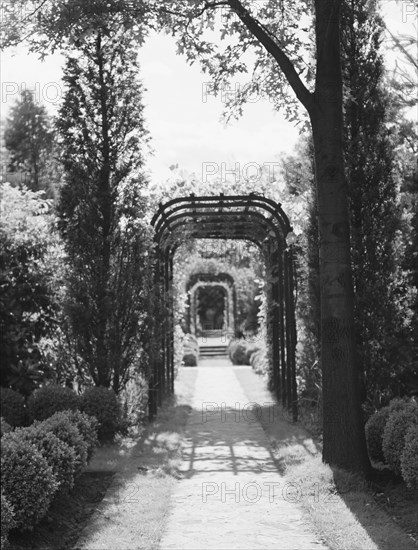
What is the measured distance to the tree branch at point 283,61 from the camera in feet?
22.6

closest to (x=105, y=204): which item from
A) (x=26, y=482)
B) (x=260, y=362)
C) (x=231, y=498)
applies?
(x=231, y=498)

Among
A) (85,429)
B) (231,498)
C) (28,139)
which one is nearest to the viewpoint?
(231,498)

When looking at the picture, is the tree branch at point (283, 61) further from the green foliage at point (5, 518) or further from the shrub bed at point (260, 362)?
the shrub bed at point (260, 362)

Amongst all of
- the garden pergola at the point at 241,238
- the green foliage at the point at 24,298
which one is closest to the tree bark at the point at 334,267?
the garden pergola at the point at 241,238

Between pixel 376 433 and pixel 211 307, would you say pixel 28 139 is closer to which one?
pixel 211 307

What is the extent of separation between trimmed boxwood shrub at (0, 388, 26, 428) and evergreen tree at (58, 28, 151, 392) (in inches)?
42.4

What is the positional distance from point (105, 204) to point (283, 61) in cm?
358

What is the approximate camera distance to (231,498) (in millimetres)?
6055

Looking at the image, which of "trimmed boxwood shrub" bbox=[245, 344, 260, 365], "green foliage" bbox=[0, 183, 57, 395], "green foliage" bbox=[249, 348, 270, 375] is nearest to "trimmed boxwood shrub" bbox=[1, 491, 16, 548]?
"green foliage" bbox=[0, 183, 57, 395]

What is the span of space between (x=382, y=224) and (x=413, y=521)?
408 centimetres

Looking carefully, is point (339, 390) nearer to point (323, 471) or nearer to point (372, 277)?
point (323, 471)

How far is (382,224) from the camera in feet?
28.0

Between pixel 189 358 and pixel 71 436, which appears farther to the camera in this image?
pixel 189 358

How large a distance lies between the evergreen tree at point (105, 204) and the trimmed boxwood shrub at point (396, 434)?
422cm
